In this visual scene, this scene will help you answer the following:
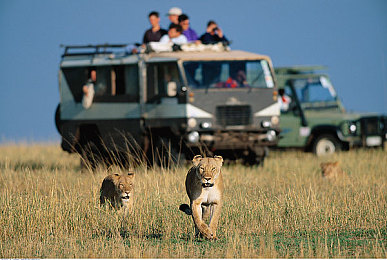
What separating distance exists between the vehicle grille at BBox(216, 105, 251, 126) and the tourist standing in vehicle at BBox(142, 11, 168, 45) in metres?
2.46

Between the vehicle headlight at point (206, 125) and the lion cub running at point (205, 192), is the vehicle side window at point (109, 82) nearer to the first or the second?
the vehicle headlight at point (206, 125)

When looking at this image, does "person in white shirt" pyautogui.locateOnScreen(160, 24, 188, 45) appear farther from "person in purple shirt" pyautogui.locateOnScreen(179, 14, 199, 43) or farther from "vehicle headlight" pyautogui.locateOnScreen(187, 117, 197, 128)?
"vehicle headlight" pyautogui.locateOnScreen(187, 117, 197, 128)

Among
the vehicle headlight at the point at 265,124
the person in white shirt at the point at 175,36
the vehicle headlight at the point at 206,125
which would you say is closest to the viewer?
the vehicle headlight at the point at 206,125

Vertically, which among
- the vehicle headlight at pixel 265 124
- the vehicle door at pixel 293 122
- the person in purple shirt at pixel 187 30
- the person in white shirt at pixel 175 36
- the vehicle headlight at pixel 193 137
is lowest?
the vehicle headlight at pixel 193 137

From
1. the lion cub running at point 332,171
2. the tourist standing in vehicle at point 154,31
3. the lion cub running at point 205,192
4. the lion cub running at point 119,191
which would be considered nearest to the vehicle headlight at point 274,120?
the lion cub running at point 332,171

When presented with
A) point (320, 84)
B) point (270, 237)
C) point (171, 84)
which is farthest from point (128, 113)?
point (270, 237)

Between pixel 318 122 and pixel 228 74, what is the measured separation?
545 cm

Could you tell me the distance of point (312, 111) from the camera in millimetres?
21562

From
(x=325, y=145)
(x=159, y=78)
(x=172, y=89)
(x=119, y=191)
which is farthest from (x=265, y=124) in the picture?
(x=119, y=191)

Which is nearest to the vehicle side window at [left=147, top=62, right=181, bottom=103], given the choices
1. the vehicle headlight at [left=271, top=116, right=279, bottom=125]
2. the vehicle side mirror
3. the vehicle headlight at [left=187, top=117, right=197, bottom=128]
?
the vehicle side mirror

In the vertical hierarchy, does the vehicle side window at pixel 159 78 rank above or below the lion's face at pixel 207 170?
above

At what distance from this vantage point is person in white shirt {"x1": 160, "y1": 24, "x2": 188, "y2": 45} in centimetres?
1756

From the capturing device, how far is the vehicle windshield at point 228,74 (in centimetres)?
1642

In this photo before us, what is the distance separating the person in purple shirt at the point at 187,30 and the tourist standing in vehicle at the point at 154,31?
412 mm
